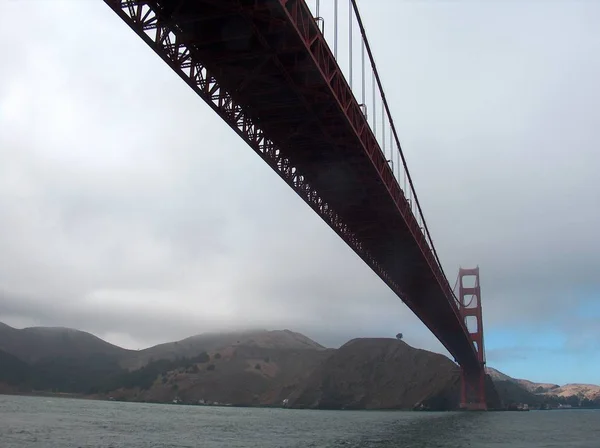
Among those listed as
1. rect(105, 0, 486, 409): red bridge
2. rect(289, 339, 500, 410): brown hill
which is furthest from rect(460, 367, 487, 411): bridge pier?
rect(105, 0, 486, 409): red bridge

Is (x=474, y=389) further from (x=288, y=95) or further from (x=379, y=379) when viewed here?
(x=288, y=95)

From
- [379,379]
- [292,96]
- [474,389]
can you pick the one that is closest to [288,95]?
[292,96]

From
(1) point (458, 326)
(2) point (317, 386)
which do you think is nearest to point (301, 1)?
(1) point (458, 326)

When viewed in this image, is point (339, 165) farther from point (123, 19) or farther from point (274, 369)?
point (274, 369)

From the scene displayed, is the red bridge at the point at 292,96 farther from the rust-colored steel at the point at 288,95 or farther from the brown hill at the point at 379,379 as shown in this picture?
the brown hill at the point at 379,379

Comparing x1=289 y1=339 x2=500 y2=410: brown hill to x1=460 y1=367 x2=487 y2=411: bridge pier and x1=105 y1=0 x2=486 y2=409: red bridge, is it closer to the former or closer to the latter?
x1=460 y1=367 x2=487 y2=411: bridge pier

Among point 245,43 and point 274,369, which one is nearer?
point 245,43

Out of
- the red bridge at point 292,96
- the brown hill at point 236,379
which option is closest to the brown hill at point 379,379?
the brown hill at point 236,379
